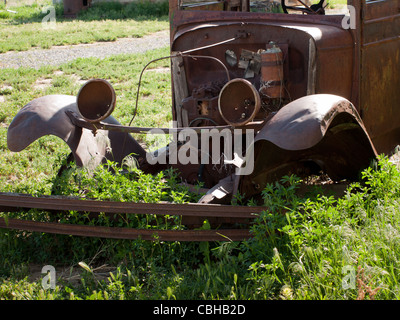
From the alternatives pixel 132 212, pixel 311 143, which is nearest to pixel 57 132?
pixel 132 212

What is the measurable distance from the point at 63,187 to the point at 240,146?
130 cm

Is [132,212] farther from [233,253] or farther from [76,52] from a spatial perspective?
[76,52]

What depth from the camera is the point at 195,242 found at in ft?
12.3

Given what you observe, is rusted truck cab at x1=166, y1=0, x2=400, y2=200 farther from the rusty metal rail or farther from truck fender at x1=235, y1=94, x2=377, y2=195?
the rusty metal rail

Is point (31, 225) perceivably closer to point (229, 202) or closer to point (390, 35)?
point (229, 202)

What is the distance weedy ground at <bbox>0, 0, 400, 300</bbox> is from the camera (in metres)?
3.06

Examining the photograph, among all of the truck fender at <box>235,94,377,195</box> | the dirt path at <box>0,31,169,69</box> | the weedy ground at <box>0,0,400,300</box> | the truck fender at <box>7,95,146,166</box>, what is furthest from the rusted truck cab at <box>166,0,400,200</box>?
the dirt path at <box>0,31,169,69</box>

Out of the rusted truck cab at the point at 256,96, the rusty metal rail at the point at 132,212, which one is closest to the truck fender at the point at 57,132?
the rusted truck cab at the point at 256,96

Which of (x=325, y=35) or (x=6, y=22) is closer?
(x=325, y=35)

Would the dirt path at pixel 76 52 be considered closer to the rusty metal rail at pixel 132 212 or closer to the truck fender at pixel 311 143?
Result: the rusty metal rail at pixel 132 212

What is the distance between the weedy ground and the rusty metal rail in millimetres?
84

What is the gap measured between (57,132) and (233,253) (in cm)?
178
